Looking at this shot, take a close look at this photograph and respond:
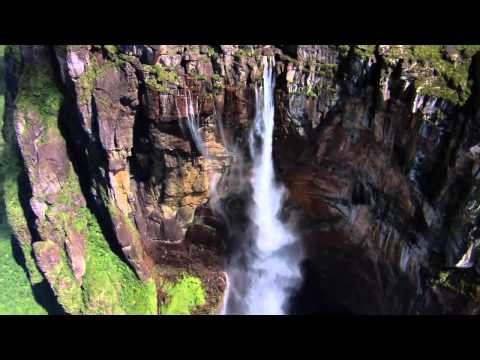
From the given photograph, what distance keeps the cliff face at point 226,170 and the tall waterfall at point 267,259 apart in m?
0.70

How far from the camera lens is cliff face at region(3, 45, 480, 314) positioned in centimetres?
1502

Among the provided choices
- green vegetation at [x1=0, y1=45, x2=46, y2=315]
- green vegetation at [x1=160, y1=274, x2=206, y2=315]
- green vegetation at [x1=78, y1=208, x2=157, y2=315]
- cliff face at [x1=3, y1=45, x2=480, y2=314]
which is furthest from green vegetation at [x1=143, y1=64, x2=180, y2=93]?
green vegetation at [x1=160, y1=274, x2=206, y2=315]

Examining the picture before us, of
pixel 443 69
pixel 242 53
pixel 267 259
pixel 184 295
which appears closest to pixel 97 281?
pixel 184 295

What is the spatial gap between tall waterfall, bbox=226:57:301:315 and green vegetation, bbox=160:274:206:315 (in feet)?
5.54

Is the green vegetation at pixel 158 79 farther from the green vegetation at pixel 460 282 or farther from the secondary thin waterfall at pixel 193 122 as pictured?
the green vegetation at pixel 460 282

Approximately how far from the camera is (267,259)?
22000 mm

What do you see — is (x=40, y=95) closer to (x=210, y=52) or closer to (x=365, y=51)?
(x=210, y=52)

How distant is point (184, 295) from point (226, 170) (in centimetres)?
604

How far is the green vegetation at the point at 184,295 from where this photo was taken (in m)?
20.3

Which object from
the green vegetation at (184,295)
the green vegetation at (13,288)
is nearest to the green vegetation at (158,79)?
the green vegetation at (184,295)

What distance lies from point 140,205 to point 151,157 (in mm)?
2419

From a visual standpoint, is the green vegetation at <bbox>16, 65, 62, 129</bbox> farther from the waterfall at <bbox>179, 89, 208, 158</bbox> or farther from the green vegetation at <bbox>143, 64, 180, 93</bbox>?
the waterfall at <bbox>179, 89, 208, 158</bbox>

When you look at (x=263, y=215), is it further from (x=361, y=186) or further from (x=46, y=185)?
(x=46, y=185)

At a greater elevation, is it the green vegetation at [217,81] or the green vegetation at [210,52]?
the green vegetation at [210,52]
